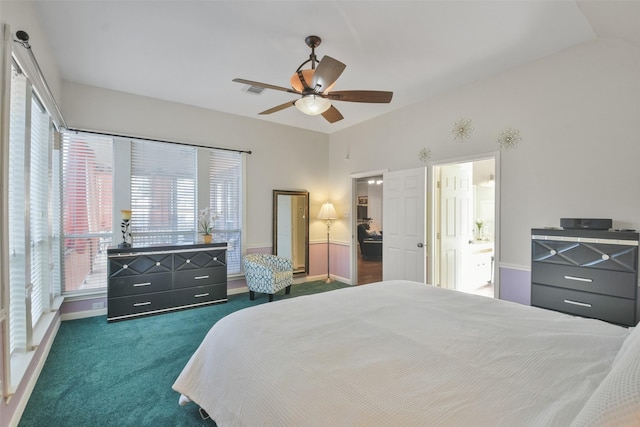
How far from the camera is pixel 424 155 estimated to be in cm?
416

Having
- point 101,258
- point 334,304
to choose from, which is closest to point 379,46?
point 334,304

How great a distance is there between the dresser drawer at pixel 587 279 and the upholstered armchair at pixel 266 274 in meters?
3.01

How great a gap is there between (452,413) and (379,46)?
9.51ft

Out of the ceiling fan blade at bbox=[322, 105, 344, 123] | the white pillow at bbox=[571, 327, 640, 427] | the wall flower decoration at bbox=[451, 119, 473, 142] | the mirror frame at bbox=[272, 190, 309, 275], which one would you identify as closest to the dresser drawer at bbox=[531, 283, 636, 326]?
the wall flower decoration at bbox=[451, 119, 473, 142]

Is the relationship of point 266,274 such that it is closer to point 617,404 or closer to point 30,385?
point 30,385

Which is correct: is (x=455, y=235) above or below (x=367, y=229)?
above

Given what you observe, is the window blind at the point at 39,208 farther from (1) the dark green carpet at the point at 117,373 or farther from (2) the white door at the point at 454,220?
(2) the white door at the point at 454,220

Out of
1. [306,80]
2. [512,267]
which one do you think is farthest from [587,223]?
[306,80]

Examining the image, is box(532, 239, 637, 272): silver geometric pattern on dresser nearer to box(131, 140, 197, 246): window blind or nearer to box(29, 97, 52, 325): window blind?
box(131, 140, 197, 246): window blind

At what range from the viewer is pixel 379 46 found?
2801mm

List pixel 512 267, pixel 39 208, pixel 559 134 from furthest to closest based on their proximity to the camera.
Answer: pixel 512 267, pixel 559 134, pixel 39 208

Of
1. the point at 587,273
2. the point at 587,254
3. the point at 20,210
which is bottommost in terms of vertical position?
the point at 587,273

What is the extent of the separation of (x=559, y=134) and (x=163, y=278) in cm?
478

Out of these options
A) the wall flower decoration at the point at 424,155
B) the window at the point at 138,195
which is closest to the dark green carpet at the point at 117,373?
the window at the point at 138,195
